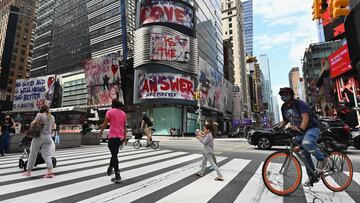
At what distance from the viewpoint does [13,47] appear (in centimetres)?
10612

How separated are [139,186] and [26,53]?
424ft

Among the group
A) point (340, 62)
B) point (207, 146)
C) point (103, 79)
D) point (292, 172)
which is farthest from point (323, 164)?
point (103, 79)

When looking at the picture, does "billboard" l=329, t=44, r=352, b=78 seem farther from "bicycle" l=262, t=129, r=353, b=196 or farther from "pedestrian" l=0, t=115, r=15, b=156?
"pedestrian" l=0, t=115, r=15, b=156

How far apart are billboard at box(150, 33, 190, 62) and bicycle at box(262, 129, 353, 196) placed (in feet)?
138

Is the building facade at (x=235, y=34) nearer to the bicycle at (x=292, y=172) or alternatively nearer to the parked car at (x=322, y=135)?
the parked car at (x=322, y=135)

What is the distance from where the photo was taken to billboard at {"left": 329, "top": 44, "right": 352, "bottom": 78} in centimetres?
4281

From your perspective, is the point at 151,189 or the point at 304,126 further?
the point at 151,189

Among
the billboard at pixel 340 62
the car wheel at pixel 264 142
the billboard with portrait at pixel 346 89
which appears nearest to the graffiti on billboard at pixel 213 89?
the billboard at pixel 340 62

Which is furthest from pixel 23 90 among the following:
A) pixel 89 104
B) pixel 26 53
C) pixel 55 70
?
pixel 26 53

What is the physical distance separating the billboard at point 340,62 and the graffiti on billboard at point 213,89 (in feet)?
83.0

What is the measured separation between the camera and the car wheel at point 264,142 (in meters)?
13.6

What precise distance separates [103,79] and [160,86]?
16.6 m

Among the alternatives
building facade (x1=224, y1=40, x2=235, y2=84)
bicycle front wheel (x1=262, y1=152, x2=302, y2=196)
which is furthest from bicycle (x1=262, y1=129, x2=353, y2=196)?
building facade (x1=224, y1=40, x2=235, y2=84)

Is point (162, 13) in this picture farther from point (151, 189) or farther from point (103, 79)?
point (151, 189)
